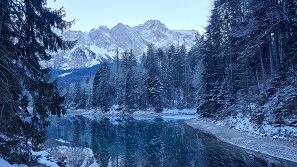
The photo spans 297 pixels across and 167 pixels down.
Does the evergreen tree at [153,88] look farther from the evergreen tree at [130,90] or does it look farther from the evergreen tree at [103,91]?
the evergreen tree at [103,91]

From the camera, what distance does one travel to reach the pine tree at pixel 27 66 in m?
8.72

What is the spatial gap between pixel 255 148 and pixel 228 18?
23236 millimetres

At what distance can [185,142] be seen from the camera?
23359 mm

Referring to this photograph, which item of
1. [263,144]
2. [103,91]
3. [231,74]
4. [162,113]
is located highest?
[103,91]

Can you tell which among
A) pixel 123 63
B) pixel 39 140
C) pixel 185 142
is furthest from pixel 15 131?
pixel 123 63

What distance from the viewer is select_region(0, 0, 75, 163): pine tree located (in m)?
8.72

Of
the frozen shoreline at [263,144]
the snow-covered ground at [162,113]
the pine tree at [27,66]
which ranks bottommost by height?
the frozen shoreline at [263,144]

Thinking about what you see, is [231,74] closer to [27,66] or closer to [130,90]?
[27,66]

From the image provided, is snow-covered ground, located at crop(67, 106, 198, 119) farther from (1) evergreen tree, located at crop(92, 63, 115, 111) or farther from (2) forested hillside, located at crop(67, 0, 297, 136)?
(1) evergreen tree, located at crop(92, 63, 115, 111)

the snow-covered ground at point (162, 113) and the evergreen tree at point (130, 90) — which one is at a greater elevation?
the evergreen tree at point (130, 90)

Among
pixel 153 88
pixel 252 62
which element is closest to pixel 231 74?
pixel 252 62

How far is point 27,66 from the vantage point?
9375 mm

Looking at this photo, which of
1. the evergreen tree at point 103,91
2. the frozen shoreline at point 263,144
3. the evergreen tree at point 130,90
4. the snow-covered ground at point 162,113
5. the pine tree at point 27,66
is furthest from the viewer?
the evergreen tree at point 103,91

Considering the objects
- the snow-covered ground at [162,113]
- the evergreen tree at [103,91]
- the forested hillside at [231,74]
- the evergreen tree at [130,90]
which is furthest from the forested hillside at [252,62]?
the evergreen tree at [103,91]
